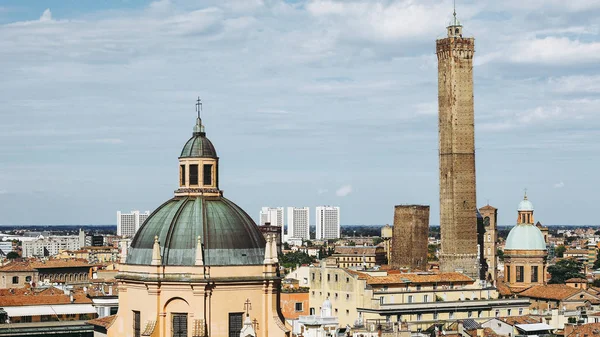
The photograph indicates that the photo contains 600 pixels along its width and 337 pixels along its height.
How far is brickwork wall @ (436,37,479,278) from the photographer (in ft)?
359

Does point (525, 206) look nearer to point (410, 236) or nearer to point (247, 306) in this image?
point (410, 236)

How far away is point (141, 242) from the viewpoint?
34.0 metres

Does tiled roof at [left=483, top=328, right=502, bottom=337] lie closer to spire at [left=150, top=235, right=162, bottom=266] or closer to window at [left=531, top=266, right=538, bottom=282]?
spire at [left=150, top=235, right=162, bottom=266]

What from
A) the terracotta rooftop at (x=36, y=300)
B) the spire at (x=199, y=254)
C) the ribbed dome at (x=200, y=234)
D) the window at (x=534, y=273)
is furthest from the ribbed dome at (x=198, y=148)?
the window at (x=534, y=273)

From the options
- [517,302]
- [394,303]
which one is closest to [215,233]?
[394,303]

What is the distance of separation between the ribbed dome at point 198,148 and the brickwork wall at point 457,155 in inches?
2989

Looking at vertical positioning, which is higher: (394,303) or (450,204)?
(450,204)

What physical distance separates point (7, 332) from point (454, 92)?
60.8m

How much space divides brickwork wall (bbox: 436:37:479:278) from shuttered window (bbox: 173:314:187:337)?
77.8 metres

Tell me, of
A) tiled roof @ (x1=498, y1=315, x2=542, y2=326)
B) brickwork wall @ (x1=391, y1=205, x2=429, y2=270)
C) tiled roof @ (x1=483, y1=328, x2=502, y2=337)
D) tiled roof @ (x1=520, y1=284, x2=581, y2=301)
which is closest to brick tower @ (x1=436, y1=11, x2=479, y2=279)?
brickwork wall @ (x1=391, y1=205, x2=429, y2=270)

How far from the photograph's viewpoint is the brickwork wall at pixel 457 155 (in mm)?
109312

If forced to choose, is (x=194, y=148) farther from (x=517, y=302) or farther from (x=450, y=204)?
(x=450, y=204)

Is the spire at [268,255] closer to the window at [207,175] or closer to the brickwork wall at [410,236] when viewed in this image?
the window at [207,175]

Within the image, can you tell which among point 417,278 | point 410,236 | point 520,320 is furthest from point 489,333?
point 410,236
